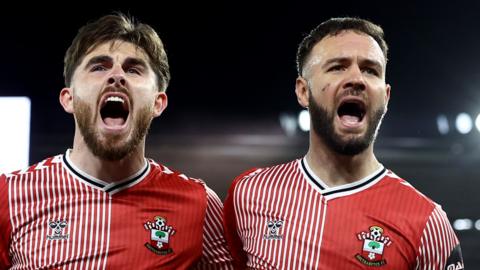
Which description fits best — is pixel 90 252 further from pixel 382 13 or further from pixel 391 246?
pixel 382 13

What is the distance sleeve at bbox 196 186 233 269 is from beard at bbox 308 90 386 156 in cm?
41

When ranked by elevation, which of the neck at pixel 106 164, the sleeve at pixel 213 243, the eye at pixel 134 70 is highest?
the eye at pixel 134 70

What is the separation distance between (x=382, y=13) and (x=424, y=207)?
15.9 ft

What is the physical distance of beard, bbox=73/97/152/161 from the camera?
1623mm

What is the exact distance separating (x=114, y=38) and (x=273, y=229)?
72cm

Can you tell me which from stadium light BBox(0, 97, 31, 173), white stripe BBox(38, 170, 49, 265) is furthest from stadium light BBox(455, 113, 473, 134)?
white stripe BBox(38, 170, 49, 265)

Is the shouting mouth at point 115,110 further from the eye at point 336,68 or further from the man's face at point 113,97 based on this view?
the eye at point 336,68

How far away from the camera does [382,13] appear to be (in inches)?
240

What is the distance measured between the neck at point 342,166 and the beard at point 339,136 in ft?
0.12

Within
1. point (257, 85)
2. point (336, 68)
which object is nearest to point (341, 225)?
point (336, 68)

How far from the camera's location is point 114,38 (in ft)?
5.73

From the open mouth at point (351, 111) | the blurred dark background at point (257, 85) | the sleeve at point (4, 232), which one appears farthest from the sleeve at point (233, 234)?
the blurred dark background at point (257, 85)

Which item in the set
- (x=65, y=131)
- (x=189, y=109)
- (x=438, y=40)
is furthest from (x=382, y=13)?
(x=65, y=131)

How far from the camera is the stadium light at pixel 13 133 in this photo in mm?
4266
